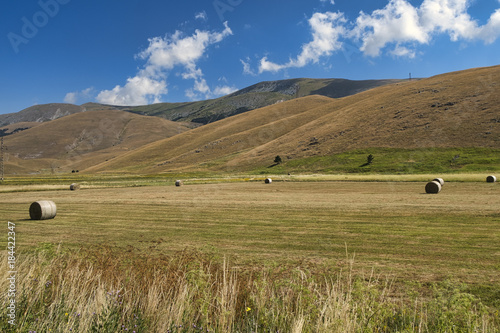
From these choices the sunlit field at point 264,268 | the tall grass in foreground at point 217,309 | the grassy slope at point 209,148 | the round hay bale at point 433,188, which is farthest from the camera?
the grassy slope at point 209,148

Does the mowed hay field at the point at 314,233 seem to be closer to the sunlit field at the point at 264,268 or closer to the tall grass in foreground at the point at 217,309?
the sunlit field at the point at 264,268

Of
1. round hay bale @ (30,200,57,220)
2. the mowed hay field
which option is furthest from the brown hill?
round hay bale @ (30,200,57,220)

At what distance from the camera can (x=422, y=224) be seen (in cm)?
1930

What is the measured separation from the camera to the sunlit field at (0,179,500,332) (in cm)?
682

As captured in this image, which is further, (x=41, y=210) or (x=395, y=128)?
(x=395, y=128)

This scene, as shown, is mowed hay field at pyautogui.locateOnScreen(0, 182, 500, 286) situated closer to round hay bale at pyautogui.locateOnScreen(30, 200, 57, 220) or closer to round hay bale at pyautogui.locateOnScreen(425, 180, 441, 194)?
round hay bale at pyautogui.locateOnScreen(30, 200, 57, 220)

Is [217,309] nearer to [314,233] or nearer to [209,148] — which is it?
[314,233]

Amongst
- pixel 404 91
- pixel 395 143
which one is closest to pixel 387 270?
pixel 395 143

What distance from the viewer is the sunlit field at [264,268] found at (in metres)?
6.82

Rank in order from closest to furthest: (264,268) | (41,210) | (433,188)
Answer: (264,268) → (41,210) → (433,188)

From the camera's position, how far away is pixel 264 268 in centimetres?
1040

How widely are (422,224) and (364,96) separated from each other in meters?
183

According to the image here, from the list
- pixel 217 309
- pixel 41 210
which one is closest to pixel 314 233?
pixel 217 309

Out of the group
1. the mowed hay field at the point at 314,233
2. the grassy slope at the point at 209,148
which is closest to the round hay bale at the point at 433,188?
the mowed hay field at the point at 314,233
